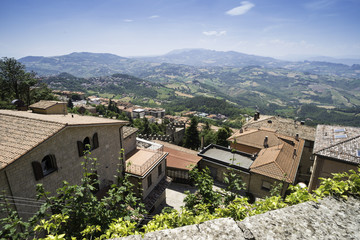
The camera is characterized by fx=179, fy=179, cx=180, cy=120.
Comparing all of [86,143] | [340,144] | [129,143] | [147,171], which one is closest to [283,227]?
[86,143]

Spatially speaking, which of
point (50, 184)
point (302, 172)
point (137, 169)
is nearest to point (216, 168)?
point (137, 169)

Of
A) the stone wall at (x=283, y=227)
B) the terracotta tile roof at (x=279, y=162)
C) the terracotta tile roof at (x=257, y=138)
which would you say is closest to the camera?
the stone wall at (x=283, y=227)

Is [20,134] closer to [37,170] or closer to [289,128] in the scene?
[37,170]

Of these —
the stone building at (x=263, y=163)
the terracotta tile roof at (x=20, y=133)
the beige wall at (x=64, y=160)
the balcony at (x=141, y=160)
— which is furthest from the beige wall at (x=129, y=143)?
the stone building at (x=263, y=163)

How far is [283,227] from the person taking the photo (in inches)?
109

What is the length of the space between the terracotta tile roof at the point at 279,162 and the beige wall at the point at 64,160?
50.0 ft

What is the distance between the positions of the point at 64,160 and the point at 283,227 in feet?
36.1

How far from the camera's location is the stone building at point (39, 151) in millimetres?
7781

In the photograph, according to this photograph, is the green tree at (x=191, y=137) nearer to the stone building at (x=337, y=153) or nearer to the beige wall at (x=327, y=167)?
the stone building at (x=337, y=153)

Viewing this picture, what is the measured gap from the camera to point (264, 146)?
25797 mm

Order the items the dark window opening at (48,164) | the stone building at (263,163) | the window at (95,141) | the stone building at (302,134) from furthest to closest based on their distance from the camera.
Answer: the stone building at (302,134) < the stone building at (263,163) < the window at (95,141) < the dark window opening at (48,164)

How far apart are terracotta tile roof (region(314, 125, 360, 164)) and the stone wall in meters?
15.2

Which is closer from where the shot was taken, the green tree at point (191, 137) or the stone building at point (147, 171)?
the stone building at point (147, 171)

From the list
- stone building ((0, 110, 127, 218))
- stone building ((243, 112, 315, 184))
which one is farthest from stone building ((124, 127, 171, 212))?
stone building ((243, 112, 315, 184))
